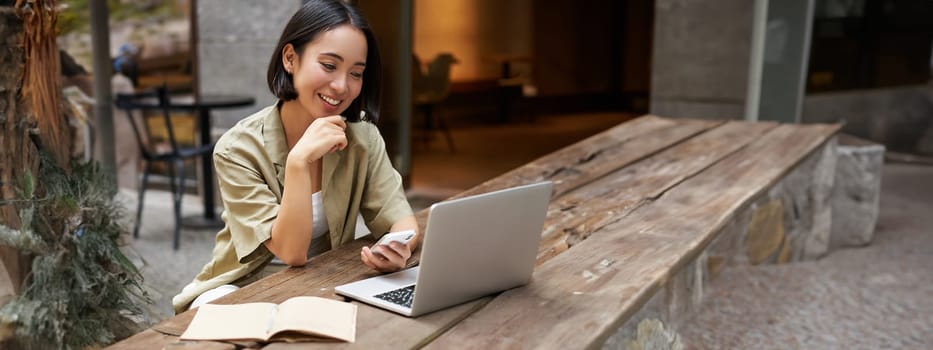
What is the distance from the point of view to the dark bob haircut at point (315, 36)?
1696 mm

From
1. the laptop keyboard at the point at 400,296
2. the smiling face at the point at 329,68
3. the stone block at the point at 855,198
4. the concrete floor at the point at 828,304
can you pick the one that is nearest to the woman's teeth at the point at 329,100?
the smiling face at the point at 329,68

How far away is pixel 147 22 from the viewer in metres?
5.69

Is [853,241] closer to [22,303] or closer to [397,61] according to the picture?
[397,61]

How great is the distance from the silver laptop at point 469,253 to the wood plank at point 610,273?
0.19 ft

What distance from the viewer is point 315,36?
5.53 feet

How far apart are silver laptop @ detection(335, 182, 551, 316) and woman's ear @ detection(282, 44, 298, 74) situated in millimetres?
467

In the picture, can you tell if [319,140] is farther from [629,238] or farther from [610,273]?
[629,238]

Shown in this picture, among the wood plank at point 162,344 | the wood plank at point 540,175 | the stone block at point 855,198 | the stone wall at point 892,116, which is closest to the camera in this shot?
the wood plank at point 162,344

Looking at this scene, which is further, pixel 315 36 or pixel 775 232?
pixel 775 232

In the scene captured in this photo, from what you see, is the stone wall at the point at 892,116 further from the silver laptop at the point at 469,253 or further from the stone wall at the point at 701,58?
the silver laptop at the point at 469,253

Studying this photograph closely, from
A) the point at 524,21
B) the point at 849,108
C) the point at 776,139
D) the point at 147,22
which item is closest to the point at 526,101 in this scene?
the point at 524,21

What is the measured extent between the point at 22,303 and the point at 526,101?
29.7ft

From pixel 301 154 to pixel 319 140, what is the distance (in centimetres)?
4

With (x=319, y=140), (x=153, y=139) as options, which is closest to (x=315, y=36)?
(x=319, y=140)
